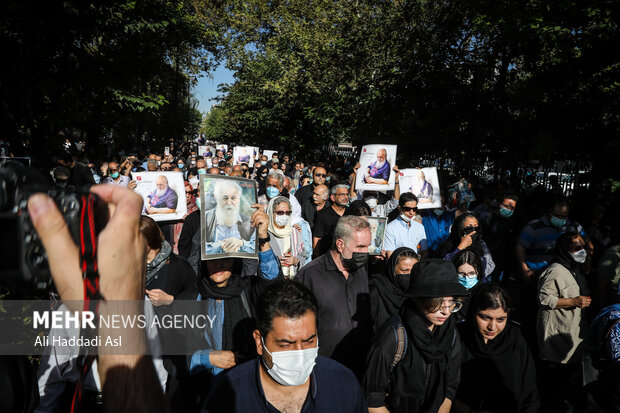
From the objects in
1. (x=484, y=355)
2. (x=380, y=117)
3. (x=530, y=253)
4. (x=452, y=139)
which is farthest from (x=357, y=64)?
(x=484, y=355)

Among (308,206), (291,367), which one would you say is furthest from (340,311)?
(308,206)

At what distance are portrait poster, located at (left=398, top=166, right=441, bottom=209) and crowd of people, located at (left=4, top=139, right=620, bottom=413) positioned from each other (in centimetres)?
102

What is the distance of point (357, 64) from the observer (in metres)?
14.8

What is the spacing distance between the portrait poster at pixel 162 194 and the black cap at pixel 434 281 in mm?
4214

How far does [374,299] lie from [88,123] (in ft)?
41.1

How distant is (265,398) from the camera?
6.91 ft

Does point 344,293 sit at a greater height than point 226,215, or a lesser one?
lesser

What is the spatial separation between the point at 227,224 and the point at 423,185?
4.51 metres

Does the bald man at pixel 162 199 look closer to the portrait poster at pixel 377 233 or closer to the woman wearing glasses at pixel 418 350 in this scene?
the portrait poster at pixel 377 233

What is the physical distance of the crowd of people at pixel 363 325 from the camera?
215 cm

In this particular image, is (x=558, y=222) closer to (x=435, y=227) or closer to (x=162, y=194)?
(x=435, y=227)

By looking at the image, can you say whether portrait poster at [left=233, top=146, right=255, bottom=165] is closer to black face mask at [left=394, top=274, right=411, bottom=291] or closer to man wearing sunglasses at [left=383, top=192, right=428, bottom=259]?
man wearing sunglasses at [left=383, top=192, right=428, bottom=259]

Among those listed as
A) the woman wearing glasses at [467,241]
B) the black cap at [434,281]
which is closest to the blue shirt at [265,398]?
the black cap at [434,281]

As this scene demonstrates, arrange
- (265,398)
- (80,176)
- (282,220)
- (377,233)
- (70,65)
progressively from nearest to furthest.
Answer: (265,398), (282,220), (377,233), (80,176), (70,65)
